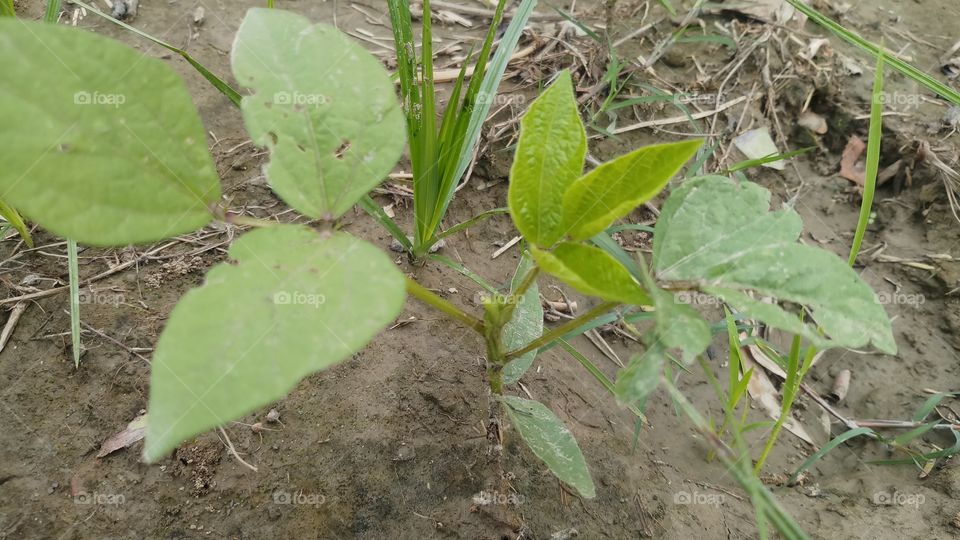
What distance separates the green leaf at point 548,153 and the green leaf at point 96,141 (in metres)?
0.45

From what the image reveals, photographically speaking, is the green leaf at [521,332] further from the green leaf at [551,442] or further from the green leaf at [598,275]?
the green leaf at [598,275]

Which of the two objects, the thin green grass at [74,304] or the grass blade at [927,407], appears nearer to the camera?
the thin green grass at [74,304]

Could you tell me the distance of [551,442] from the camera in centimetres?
120

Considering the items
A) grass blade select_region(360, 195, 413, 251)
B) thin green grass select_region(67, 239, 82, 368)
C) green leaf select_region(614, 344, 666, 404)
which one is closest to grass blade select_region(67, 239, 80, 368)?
thin green grass select_region(67, 239, 82, 368)

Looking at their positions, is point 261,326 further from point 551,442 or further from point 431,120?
point 431,120

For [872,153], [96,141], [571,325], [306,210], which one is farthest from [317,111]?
[872,153]

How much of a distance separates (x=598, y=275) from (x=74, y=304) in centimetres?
130

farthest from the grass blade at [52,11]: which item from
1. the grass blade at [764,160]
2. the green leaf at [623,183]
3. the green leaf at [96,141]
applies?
the grass blade at [764,160]

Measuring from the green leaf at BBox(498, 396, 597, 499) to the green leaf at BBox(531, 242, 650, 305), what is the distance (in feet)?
1.50

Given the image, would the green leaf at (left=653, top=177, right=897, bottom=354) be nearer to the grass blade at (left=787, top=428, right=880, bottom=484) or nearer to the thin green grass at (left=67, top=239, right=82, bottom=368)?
the grass blade at (left=787, top=428, right=880, bottom=484)

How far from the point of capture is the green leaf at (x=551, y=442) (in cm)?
115

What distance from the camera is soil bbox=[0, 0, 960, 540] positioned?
131 cm

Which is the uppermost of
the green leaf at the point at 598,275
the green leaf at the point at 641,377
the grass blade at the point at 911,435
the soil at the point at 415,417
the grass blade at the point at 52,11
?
the grass blade at the point at 52,11

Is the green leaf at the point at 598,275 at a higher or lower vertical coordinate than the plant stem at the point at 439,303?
higher
